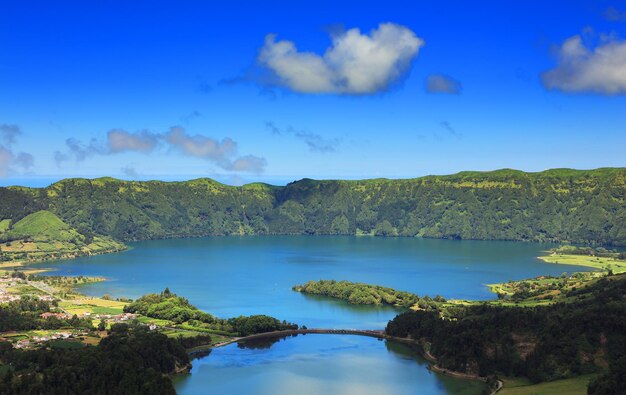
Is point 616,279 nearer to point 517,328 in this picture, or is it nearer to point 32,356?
point 517,328

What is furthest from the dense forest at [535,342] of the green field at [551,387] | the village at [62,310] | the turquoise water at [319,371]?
the village at [62,310]

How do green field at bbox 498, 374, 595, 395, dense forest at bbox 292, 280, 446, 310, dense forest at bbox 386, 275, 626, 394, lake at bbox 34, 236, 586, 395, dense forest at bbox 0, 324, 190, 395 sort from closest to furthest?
dense forest at bbox 0, 324, 190, 395 → green field at bbox 498, 374, 595, 395 → dense forest at bbox 386, 275, 626, 394 → lake at bbox 34, 236, 586, 395 → dense forest at bbox 292, 280, 446, 310

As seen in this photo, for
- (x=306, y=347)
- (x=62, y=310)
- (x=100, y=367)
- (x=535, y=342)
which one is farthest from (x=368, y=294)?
(x=100, y=367)

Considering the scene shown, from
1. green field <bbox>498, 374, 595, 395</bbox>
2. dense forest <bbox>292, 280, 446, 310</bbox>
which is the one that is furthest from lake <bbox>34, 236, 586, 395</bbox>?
green field <bbox>498, 374, 595, 395</bbox>

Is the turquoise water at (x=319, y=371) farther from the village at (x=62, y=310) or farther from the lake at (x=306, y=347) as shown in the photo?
the village at (x=62, y=310)

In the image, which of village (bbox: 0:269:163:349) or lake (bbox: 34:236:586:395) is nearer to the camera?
lake (bbox: 34:236:586:395)

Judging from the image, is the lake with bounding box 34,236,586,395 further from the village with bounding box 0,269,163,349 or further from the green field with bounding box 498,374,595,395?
the village with bounding box 0,269,163,349

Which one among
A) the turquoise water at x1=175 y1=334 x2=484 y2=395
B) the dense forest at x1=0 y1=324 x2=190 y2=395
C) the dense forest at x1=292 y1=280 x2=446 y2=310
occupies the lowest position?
the turquoise water at x1=175 y1=334 x2=484 y2=395
